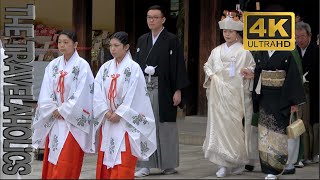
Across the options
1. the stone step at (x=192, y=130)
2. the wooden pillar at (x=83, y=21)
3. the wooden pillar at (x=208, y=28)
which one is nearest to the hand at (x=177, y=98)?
the stone step at (x=192, y=130)

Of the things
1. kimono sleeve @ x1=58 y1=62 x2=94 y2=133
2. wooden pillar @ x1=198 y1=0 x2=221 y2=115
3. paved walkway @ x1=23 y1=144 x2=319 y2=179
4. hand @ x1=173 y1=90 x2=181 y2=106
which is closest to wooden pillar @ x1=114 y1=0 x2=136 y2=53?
wooden pillar @ x1=198 y1=0 x2=221 y2=115

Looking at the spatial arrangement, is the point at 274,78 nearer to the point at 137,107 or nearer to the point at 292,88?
the point at 292,88

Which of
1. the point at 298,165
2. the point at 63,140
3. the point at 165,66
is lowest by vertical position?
the point at 298,165

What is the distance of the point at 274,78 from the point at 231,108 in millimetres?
613

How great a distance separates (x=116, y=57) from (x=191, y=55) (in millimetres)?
5436

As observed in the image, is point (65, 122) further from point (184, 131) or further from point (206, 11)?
point (206, 11)

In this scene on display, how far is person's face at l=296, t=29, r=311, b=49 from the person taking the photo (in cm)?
890

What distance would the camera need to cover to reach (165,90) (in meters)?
8.04

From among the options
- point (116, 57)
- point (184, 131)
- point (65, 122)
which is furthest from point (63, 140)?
point (184, 131)

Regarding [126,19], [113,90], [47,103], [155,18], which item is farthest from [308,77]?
[126,19]

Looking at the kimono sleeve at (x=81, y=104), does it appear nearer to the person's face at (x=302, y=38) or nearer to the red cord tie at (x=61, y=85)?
the red cord tie at (x=61, y=85)

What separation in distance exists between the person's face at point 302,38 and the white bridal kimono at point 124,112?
2.77 m

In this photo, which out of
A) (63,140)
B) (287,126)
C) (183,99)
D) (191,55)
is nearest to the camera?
(63,140)

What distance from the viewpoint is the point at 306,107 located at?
351 inches
